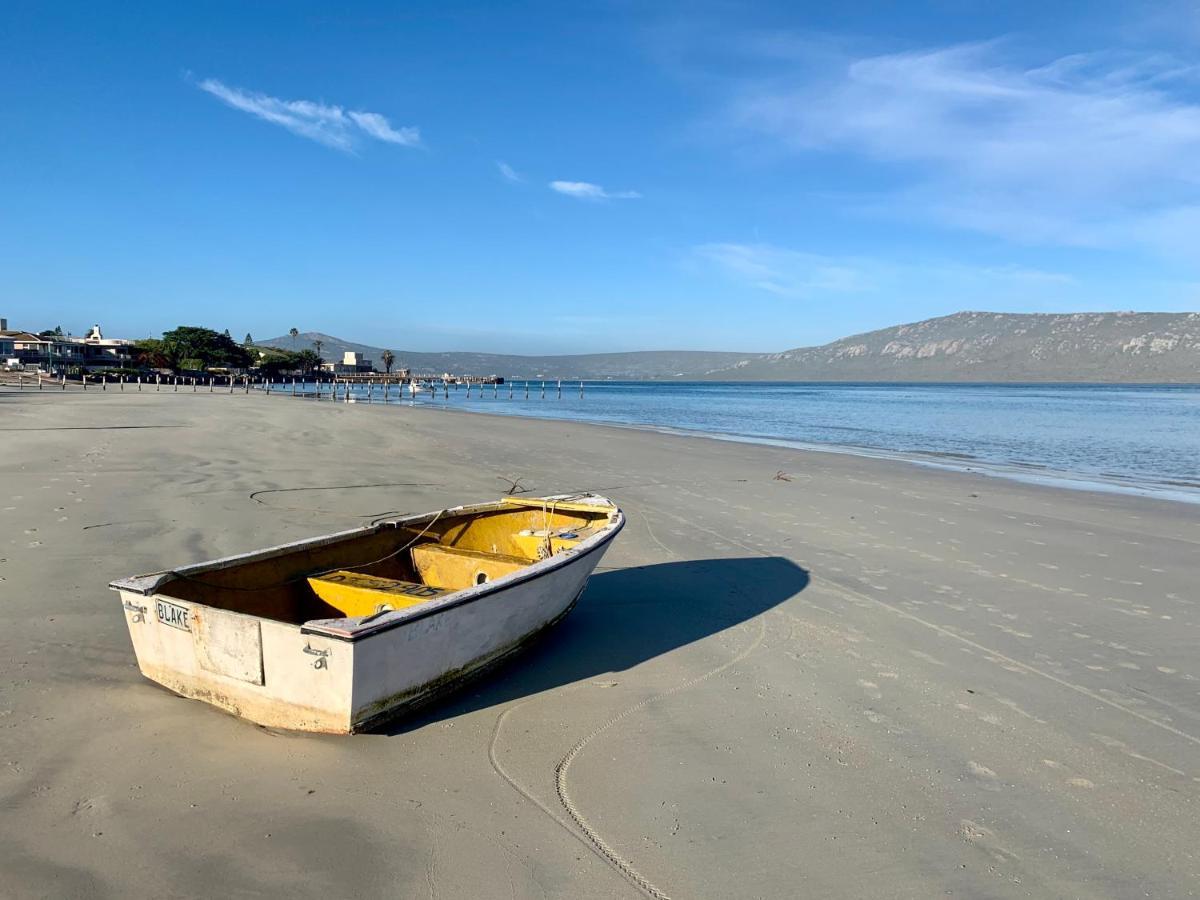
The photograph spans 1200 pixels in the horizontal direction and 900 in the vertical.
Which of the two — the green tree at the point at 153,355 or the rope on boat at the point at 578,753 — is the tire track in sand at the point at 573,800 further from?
the green tree at the point at 153,355

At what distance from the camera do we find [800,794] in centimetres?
356

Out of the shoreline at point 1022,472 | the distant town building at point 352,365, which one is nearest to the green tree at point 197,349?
the distant town building at point 352,365

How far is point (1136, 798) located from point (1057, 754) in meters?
0.44

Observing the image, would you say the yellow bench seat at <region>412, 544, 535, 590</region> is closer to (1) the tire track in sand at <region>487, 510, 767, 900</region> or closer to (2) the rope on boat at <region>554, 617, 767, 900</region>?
(1) the tire track in sand at <region>487, 510, 767, 900</region>

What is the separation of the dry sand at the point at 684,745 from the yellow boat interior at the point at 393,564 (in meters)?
0.67

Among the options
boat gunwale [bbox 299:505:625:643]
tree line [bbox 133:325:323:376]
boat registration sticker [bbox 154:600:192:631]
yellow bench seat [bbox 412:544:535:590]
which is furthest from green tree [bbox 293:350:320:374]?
boat registration sticker [bbox 154:600:192:631]

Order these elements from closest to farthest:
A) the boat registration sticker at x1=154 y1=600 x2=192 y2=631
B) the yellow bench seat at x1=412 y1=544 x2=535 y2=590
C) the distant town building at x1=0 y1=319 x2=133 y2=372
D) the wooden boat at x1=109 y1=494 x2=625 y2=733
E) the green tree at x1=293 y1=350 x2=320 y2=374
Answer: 1. the wooden boat at x1=109 y1=494 x2=625 y2=733
2. the boat registration sticker at x1=154 y1=600 x2=192 y2=631
3. the yellow bench seat at x1=412 y1=544 x2=535 y2=590
4. the distant town building at x1=0 y1=319 x2=133 y2=372
5. the green tree at x1=293 y1=350 x2=320 y2=374

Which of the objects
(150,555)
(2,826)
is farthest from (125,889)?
(150,555)

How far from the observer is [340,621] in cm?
372

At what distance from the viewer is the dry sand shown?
2.94 metres

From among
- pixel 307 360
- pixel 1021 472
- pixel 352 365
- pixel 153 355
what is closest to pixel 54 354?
pixel 153 355

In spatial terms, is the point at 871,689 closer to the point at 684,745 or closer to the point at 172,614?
the point at 684,745

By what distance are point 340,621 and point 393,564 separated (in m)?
2.42

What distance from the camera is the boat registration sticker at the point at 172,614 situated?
3908 mm
